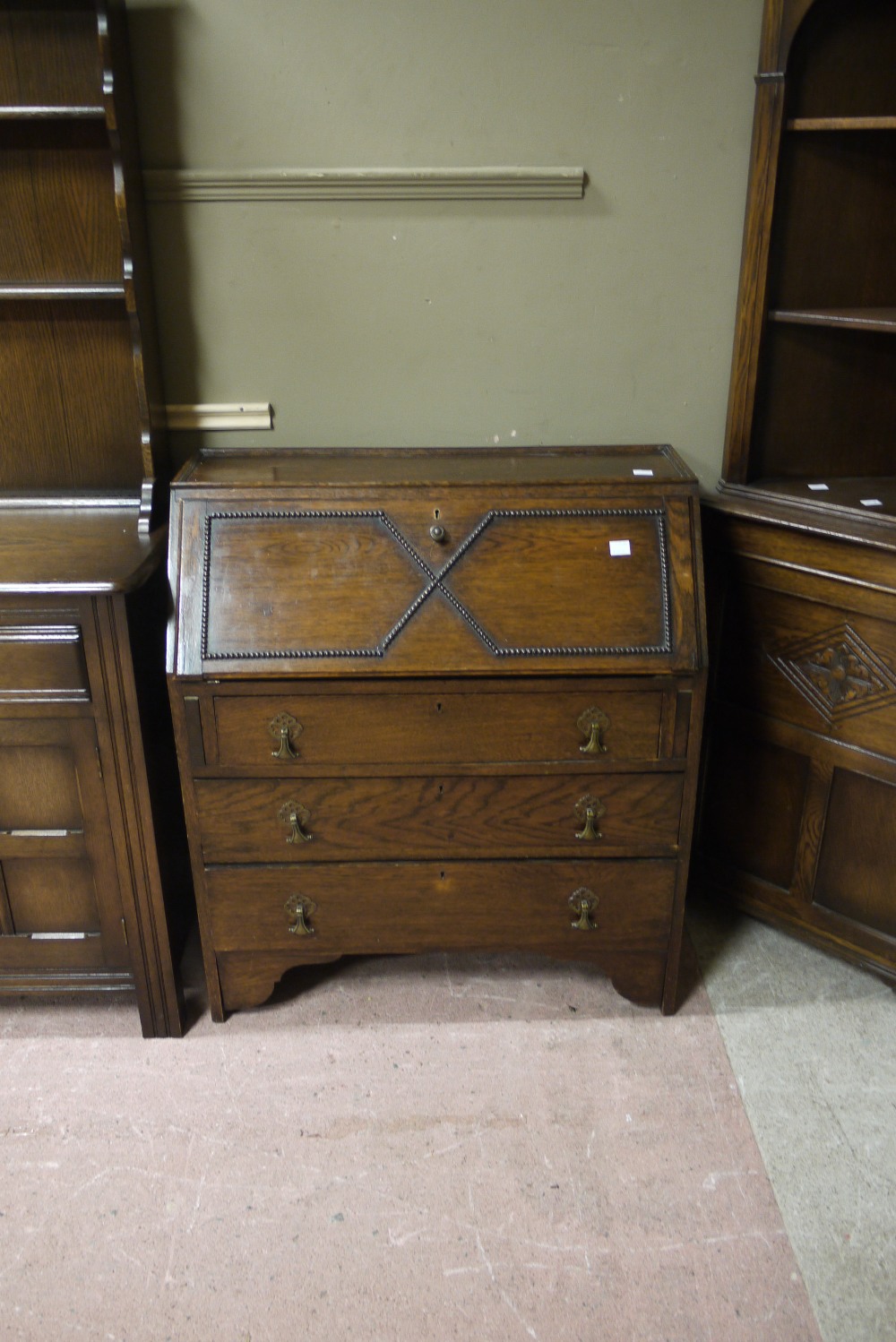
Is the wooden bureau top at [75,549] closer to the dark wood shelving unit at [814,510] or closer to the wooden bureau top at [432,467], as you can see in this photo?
the wooden bureau top at [432,467]

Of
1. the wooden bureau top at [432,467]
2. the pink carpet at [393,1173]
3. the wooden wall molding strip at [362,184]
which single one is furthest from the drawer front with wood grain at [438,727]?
the wooden wall molding strip at [362,184]

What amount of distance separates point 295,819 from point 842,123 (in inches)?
66.4

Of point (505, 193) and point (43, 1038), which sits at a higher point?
point (505, 193)

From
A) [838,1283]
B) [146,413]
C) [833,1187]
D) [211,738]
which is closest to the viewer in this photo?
[838,1283]

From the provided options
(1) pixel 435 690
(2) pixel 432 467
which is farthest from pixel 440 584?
(2) pixel 432 467

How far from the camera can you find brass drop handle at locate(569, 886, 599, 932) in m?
2.04

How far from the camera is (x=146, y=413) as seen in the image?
6.67 ft

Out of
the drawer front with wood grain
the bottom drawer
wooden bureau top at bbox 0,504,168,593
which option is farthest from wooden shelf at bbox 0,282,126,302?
the bottom drawer

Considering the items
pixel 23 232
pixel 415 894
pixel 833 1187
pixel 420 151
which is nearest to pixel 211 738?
pixel 415 894

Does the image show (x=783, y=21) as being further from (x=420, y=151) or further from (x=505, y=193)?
(x=420, y=151)

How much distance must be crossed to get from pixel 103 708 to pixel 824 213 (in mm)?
1757

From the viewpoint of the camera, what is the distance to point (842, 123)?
1906 mm

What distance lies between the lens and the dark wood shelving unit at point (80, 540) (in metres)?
1.83

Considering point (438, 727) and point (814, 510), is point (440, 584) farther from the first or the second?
point (814, 510)
